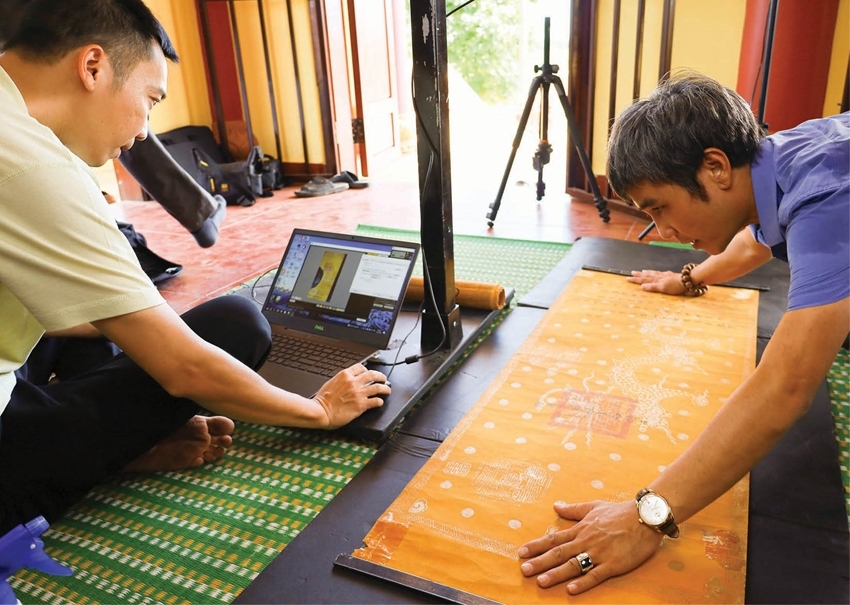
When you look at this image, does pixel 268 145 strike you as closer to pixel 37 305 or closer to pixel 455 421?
pixel 455 421

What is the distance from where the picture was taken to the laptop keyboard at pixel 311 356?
5.33ft

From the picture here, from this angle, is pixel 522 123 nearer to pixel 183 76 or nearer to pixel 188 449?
Answer: pixel 188 449

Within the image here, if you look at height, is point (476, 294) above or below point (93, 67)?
below

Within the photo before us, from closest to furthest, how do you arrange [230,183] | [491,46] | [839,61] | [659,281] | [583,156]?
[659,281] < [839,61] < [583,156] < [230,183] < [491,46]

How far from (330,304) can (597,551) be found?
1.00m

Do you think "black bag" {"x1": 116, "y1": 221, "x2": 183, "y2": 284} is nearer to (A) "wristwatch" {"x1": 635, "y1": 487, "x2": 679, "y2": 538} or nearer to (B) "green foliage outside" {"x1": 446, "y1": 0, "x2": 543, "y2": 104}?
(A) "wristwatch" {"x1": 635, "y1": 487, "x2": 679, "y2": 538}

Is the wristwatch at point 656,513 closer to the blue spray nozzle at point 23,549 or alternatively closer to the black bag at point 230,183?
the blue spray nozzle at point 23,549

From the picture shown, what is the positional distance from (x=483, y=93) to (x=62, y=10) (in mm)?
7300

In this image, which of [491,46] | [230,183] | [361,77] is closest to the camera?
[230,183]

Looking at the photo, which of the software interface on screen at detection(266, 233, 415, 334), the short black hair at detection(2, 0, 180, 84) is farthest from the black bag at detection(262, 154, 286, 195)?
the short black hair at detection(2, 0, 180, 84)

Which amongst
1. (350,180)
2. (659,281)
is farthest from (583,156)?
(350,180)

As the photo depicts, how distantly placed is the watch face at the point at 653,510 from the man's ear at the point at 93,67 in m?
1.03

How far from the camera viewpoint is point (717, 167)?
1.00 metres

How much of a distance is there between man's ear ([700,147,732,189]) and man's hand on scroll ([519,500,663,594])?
51cm
